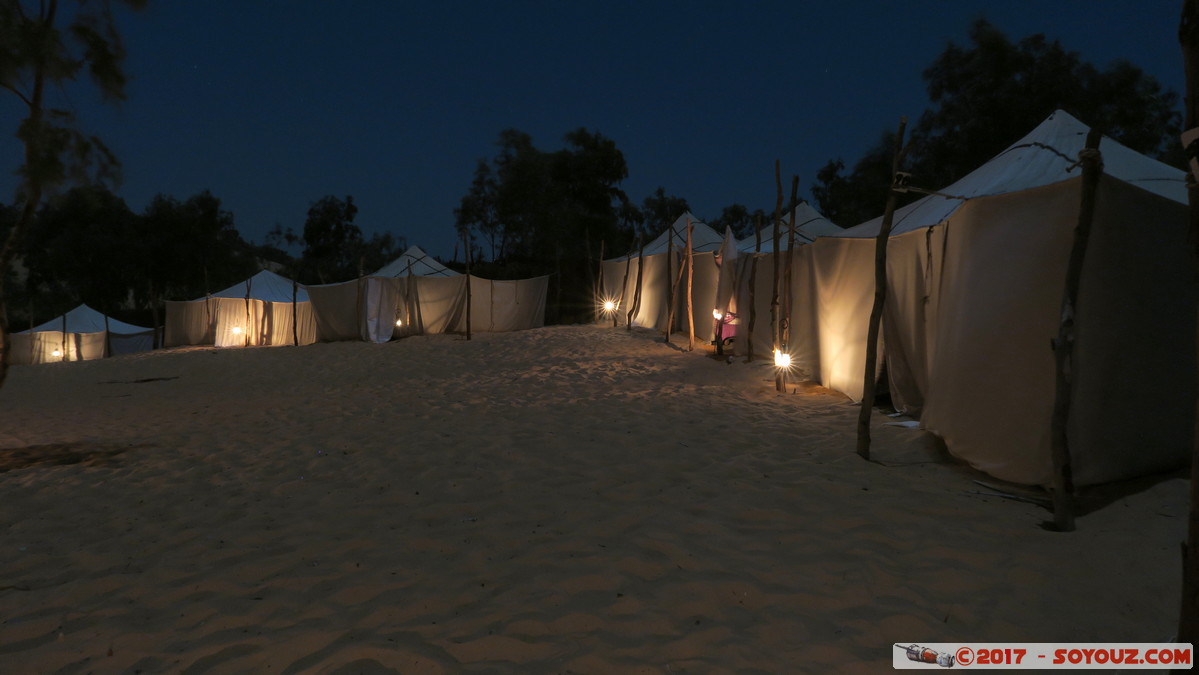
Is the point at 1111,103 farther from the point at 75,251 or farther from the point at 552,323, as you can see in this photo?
the point at 75,251

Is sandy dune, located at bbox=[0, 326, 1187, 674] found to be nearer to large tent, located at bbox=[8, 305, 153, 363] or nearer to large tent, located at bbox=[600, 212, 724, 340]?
large tent, located at bbox=[600, 212, 724, 340]

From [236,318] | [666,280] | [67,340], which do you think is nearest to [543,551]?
[666,280]

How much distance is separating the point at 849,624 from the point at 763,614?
1.00 ft

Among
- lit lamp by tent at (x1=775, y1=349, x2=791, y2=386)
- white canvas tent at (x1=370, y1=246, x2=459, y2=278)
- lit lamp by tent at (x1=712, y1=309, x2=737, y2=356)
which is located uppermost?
white canvas tent at (x1=370, y1=246, x2=459, y2=278)

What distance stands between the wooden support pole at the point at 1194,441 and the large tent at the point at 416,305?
43.6ft

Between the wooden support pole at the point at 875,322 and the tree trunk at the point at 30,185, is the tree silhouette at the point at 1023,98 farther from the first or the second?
the tree trunk at the point at 30,185

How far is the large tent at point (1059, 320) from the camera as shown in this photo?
3.11 m

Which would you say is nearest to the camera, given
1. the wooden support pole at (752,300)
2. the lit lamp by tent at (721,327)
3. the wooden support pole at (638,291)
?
the wooden support pole at (752,300)

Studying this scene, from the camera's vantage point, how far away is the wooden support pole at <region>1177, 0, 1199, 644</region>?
4.59 ft

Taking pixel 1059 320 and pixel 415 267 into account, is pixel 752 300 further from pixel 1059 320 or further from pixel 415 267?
pixel 415 267

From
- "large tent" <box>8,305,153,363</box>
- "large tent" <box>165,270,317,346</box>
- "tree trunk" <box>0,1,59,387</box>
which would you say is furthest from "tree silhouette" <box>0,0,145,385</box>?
"large tent" <box>8,305,153,363</box>

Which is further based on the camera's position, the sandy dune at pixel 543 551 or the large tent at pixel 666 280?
the large tent at pixel 666 280

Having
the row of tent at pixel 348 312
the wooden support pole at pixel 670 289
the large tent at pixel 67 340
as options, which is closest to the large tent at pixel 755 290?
the wooden support pole at pixel 670 289

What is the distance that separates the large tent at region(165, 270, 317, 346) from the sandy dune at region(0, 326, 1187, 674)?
13.6m
